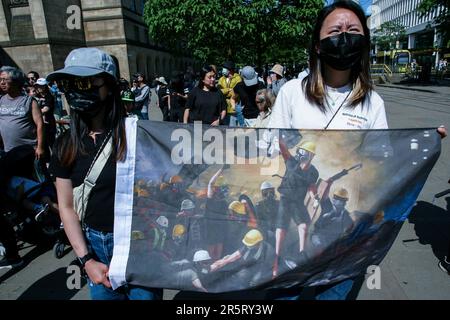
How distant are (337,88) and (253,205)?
2.60 ft

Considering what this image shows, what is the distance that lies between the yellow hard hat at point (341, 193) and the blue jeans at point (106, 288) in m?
1.11

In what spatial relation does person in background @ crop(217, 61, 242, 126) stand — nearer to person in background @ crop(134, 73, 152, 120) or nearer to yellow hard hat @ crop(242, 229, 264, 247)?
person in background @ crop(134, 73, 152, 120)

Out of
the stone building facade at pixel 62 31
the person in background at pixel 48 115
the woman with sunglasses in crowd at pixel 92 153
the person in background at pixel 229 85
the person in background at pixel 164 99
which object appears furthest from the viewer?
the stone building facade at pixel 62 31

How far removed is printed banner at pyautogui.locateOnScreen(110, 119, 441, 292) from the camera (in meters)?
1.76

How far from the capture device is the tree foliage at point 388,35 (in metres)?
51.9

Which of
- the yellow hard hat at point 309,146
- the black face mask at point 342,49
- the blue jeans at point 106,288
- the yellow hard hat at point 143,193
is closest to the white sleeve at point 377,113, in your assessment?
the black face mask at point 342,49

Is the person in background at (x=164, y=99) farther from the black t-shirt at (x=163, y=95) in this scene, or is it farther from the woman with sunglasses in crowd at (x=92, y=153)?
the woman with sunglasses in crowd at (x=92, y=153)

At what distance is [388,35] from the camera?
173ft

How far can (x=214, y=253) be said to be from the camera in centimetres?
177

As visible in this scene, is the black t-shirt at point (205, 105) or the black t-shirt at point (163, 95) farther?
the black t-shirt at point (163, 95)

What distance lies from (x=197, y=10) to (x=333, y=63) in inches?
413

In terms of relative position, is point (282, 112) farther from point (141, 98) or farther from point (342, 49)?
point (141, 98)

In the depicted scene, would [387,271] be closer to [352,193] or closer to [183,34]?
[352,193]

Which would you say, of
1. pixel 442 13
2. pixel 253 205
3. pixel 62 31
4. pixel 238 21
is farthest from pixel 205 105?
pixel 62 31
